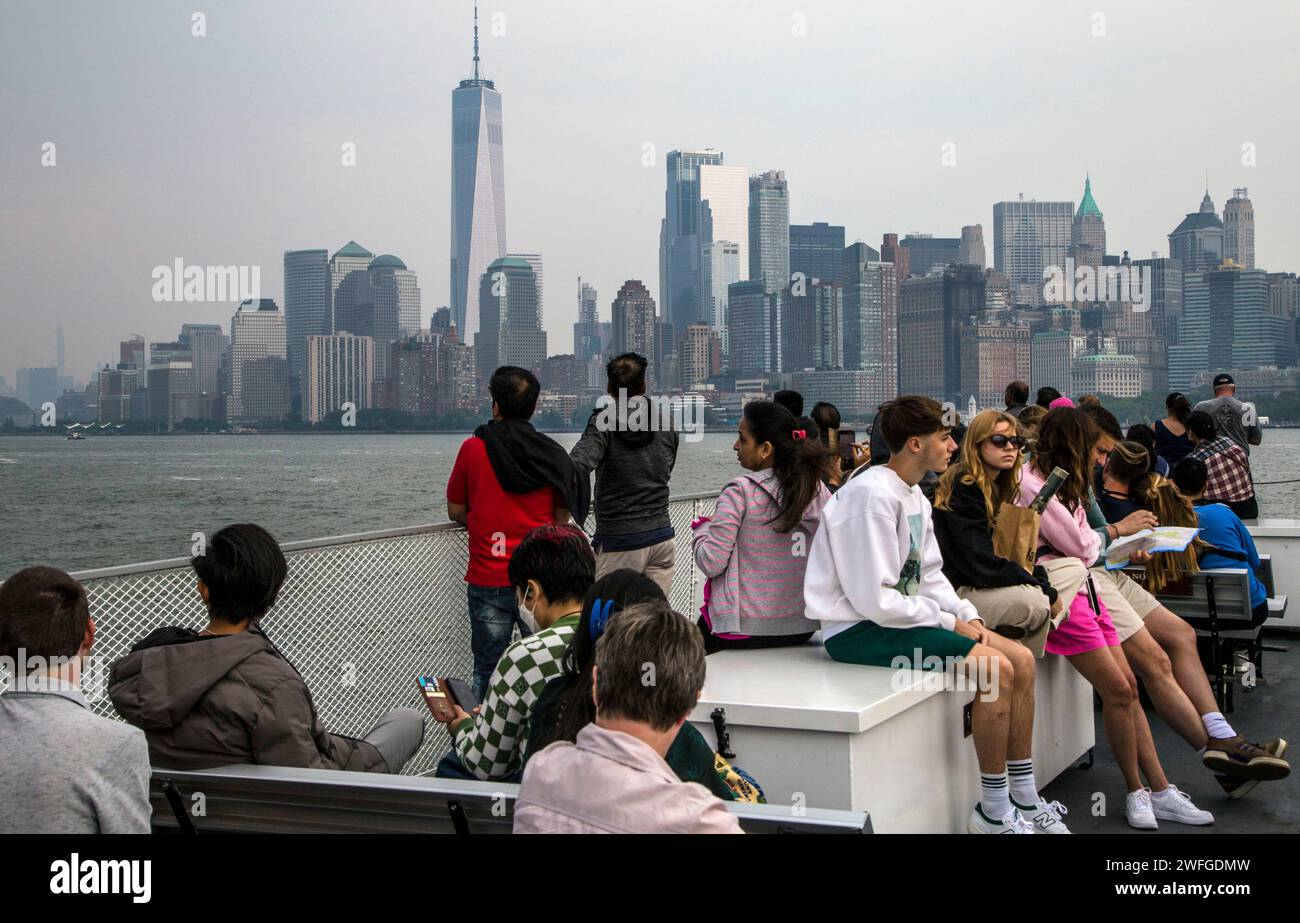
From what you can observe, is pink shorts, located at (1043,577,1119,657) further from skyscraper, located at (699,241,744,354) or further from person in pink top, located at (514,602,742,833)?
skyscraper, located at (699,241,744,354)

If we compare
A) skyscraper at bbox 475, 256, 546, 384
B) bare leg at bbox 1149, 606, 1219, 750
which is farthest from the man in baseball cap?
skyscraper at bbox 475, 256, 546, 384

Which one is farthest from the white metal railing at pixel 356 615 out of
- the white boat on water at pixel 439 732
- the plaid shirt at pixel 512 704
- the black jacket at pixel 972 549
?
the black jacket at pixel 972 549

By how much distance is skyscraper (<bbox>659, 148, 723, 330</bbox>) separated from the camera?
12081 cm

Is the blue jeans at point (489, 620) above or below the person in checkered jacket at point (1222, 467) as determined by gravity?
below

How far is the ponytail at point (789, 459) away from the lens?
514 centimetres

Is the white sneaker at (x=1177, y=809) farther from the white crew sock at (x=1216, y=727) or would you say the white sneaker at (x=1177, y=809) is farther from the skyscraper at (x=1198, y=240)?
the skyscraper at (x=1198, y=240)

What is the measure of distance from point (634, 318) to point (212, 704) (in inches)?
2821

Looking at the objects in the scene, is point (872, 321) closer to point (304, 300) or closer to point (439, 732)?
point (304, 300)

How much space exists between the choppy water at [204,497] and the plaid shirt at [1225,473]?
25.0 meters

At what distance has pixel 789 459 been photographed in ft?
17.0

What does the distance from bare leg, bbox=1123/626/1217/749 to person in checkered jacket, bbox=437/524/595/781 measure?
3.24 metres

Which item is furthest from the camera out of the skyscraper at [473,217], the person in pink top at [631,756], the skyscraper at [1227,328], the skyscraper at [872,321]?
the skyscraper at [473,217]

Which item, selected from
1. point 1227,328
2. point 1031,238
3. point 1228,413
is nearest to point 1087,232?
point 1031,238
